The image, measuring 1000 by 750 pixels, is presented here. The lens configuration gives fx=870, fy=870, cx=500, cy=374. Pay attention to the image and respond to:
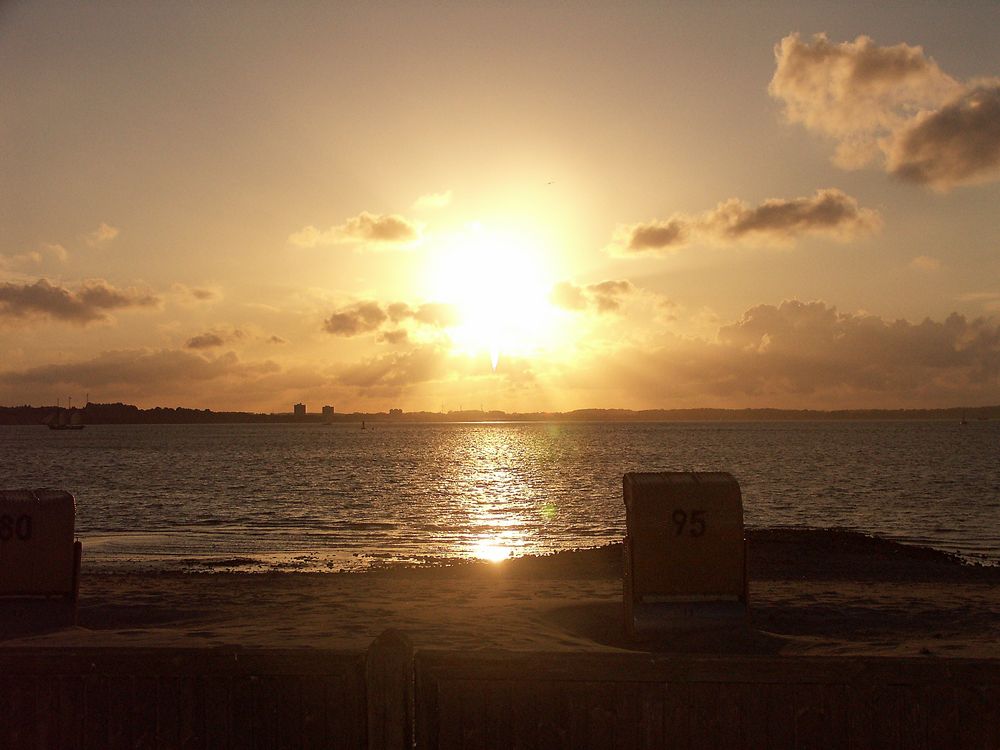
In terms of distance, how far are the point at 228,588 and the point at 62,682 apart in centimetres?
1146

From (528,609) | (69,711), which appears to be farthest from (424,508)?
(69,711)

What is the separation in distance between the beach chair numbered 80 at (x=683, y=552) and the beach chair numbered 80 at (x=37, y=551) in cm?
704

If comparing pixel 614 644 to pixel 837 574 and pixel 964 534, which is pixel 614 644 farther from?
pixel 964 534

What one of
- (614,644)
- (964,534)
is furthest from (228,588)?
(964,534)

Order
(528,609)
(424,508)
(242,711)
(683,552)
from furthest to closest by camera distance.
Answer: (424,508) → (528,609) → (683,552) → (242,711)

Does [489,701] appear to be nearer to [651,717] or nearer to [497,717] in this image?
[497,717]

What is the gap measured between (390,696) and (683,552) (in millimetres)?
6185

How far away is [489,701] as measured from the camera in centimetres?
592

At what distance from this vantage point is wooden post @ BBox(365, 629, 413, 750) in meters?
5.83

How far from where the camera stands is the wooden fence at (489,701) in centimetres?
582

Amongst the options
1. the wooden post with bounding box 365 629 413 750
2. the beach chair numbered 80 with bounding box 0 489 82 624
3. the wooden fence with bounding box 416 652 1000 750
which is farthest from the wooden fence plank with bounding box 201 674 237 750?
the beach chair numbered 80 with bounding box 0 489 82 624

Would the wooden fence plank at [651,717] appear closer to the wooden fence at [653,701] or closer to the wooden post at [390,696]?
the wooden fence at [653,701]

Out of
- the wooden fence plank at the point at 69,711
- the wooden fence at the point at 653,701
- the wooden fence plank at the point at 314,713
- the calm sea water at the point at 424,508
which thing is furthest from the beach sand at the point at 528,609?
the calm sea water at the point at 424,508

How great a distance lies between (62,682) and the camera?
6043 millimetres
